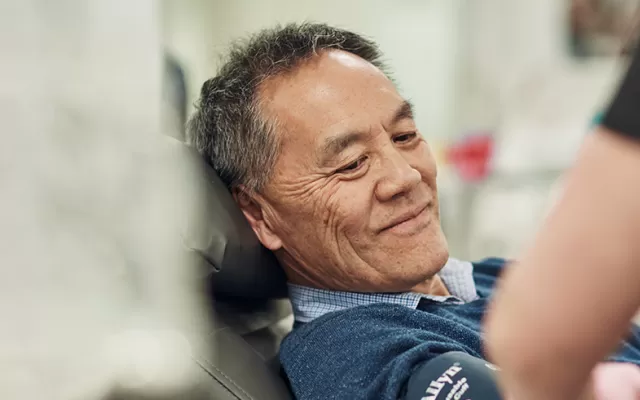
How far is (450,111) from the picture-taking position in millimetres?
4168

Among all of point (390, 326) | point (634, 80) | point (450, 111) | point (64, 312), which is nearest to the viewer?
point (634, 80)

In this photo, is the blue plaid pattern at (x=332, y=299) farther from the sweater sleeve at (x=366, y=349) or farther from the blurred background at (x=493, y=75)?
the blurred background at (x=493, y=75)

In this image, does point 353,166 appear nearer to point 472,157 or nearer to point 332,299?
point 332,299

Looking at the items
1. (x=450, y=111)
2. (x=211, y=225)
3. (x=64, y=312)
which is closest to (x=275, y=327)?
(x=211, y=225)

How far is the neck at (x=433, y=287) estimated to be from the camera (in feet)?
4.50

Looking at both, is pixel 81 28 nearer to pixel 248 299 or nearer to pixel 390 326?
pixel 390 326

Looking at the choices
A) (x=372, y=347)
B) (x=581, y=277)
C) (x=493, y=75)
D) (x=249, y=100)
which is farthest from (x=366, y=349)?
(x=493, y=75)

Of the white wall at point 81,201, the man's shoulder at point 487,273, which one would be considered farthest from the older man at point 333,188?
the white wall at point 81,201

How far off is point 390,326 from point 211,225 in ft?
1.04

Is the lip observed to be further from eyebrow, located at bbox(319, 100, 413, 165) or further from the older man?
eyebrow, located at bbox(319, 100, 413, 165)

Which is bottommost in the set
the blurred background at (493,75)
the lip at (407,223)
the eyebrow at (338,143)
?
the blurred background at (493,75)

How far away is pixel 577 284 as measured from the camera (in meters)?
0.46

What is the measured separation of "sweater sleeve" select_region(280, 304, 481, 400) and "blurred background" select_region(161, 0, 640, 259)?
8.71 ft

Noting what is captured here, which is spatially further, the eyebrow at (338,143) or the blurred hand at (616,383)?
the eyebrow at (338,143)
